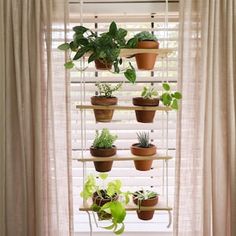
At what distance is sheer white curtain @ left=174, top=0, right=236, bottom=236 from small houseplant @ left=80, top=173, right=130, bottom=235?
35 cm

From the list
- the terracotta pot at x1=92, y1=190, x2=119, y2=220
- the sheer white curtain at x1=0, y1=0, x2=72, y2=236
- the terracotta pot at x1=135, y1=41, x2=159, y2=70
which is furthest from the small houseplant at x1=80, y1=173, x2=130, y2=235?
the terracotta pot at x1=135, y1=41, x2=159, y2=70

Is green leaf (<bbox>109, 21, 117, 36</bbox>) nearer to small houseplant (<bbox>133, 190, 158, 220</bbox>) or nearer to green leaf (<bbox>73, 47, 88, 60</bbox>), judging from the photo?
green leaf (<bbox>73, 47, 88, 60</bbox>)

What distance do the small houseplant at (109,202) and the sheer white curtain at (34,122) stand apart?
0.15 meters

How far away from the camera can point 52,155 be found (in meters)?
1.98

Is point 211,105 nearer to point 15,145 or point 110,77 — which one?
point 110,77

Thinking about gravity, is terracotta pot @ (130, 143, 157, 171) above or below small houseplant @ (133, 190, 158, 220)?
above

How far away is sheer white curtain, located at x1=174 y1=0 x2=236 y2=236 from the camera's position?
1.94 meters

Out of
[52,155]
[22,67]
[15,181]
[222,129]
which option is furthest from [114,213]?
[22,67]

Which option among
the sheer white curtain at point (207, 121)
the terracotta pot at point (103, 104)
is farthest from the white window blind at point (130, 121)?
the terracotta pot at point (103, 104)

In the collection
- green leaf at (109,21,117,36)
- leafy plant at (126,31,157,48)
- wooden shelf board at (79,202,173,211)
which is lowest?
wooden shelf board at (79,202,173,211)

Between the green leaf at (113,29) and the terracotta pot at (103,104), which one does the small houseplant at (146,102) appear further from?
the green leaf at (113,29)

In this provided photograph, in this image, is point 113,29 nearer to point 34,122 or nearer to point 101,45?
point 101,45

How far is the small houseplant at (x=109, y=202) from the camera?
181cm

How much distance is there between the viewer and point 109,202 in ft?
6.13
